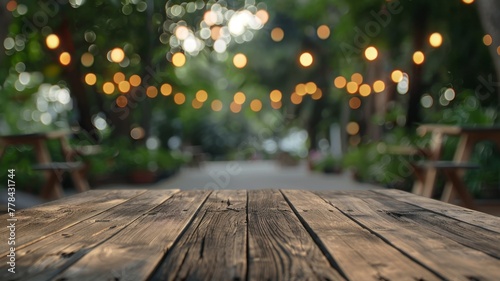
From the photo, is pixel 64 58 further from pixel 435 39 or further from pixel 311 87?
pixel 311 87

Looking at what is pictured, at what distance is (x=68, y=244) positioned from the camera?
1673 mm

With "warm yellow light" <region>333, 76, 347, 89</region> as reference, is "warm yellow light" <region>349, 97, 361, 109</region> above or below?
below

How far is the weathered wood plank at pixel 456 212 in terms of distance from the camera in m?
2.01

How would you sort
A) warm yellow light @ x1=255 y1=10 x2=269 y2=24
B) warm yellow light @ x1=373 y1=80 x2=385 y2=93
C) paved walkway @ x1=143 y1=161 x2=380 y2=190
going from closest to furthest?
paved walkway @ x1=143 y1=161 x2=380 y2=190 < warm yellow light @ x1=255 y1=10 x2=269 y2=24 < warm yellow light @ x1=373 y1=80 x2=385 y2=93

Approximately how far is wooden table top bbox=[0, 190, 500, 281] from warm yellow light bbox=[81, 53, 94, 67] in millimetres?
10211

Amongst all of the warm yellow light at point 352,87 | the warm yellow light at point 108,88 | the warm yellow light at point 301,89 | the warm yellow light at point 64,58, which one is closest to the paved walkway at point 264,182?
the warm yellow light at point 352,87

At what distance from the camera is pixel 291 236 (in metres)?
1.77

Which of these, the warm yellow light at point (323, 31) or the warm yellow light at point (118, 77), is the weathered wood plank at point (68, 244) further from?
the warm yellow light at point (323, 31)

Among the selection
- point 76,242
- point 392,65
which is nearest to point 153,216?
point 76,242

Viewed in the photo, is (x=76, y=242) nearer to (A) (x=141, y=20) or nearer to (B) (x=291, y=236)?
(B) (x=291, y=236)

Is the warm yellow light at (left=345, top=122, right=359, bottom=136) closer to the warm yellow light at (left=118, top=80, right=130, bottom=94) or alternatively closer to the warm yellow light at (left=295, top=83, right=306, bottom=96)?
the warm yellow light at (left=295, top=83, right=306, bottom=96)

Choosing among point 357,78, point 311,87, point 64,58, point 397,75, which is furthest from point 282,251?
point 311,87

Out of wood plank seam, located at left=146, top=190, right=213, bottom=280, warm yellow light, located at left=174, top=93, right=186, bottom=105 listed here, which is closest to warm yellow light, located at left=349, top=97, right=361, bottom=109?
warm yellow light, located at left=174, top=93, right=186, bottom=105

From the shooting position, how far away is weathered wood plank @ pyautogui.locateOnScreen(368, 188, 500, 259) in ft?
5.40
